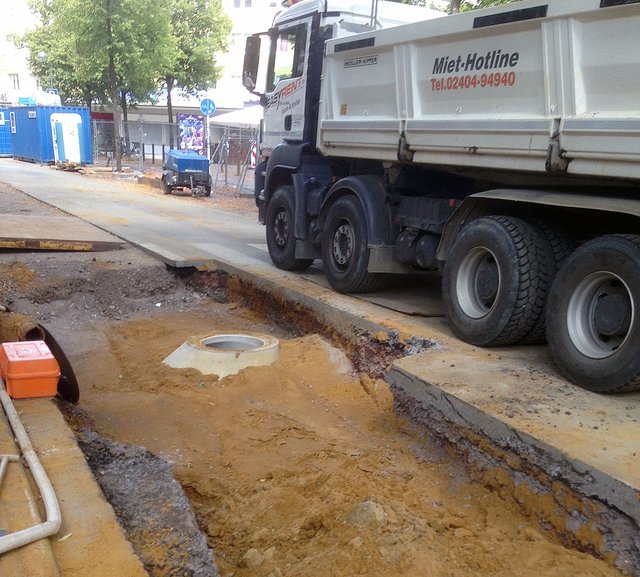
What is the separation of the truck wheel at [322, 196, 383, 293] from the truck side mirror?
2.70 meters

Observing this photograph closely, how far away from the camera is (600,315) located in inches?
174

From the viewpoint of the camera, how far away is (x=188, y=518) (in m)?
3.46

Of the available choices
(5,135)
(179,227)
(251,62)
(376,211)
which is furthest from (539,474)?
(5,135)

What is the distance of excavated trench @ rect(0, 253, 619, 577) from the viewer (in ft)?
10.8

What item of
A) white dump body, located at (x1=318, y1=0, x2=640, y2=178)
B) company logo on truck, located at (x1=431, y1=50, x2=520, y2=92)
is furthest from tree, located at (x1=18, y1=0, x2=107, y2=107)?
company logo on truck, located at (x1=431, y1=50, x2=520, y2=92)

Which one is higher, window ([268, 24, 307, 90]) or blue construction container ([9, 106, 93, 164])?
window ([268, 24, 307, 90])

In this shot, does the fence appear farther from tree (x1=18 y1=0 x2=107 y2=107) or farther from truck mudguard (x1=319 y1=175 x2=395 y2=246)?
truck mudguard (x1=319 y1=175 x2=395 y2=246)

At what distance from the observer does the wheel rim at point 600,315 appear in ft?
14.0

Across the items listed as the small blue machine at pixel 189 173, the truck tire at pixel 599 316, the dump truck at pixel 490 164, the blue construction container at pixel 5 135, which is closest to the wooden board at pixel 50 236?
the dump truck at pixel 490 164

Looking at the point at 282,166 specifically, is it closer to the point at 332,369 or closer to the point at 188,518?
the point at 332,369

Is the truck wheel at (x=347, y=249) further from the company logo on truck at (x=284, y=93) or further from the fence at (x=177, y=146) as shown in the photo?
the fence at (x=177, y=146)

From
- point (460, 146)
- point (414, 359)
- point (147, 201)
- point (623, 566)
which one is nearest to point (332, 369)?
point (414, 359)

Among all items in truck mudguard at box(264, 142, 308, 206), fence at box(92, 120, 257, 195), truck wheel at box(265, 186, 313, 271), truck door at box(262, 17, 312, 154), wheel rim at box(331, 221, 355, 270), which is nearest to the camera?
wheel rim at box(331, 221, 355, 270)

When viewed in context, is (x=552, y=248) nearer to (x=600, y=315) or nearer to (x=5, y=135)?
(x=600, y=315)
